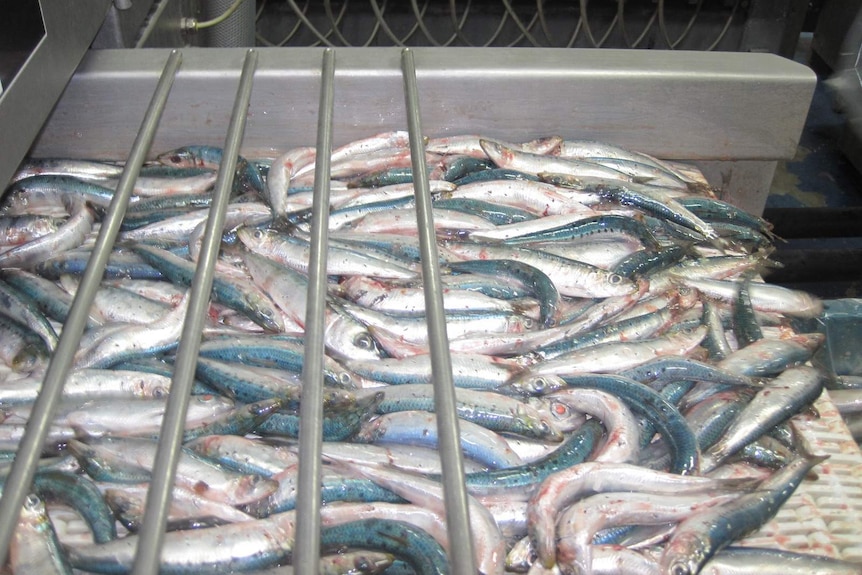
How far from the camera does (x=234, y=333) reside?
7.09 feet

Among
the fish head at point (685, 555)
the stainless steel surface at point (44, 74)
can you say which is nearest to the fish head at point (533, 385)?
the fish head at point (685, 555)

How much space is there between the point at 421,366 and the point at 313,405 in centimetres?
69

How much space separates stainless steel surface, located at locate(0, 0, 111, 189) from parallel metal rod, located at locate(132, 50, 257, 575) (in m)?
0.52

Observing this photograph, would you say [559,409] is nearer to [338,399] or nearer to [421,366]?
[421,366]

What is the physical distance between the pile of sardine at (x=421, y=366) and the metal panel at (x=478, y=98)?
0.14 meters

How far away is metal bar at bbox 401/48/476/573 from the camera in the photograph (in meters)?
1.21

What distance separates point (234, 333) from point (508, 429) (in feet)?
2.81

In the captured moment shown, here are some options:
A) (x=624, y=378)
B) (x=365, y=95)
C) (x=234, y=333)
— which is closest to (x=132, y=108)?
(x=365, y=95)

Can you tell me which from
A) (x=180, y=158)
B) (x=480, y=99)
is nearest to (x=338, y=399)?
(x=180, y=158)

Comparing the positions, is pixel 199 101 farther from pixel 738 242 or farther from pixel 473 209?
pixel 738 242

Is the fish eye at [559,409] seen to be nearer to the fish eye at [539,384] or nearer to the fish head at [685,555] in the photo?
the fish eye at [539,384]

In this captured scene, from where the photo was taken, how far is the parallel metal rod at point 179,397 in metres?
1.19

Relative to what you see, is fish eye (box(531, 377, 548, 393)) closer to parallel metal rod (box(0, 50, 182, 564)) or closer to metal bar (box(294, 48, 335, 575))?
metal bar (box(294, 48, 335, 575))

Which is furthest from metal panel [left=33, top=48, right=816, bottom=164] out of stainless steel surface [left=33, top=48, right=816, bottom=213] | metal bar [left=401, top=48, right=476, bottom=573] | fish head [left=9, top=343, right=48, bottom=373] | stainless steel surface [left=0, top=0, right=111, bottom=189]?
fish head [left=9, top=343, right=48, bottom=373]
